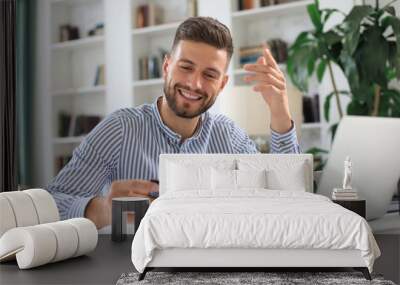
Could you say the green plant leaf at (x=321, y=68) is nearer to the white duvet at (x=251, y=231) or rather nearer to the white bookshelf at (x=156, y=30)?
the white bookshelf at (x=156, y=30)

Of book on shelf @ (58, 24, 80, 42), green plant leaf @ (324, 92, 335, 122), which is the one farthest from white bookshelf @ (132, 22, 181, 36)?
green plant leaf @ (324, 92, 335, 122)

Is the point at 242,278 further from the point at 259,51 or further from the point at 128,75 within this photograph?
the point at 128,75

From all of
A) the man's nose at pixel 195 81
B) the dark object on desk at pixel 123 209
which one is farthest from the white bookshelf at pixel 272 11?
the dark object on desk at pixel 123 209

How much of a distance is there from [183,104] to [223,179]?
3.15ft

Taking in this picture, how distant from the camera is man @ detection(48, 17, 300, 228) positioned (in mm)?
4270

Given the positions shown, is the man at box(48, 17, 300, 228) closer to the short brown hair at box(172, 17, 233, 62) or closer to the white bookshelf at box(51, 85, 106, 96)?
the short brown hair at box(172, 17, 233, 62)

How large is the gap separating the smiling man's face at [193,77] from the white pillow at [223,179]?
2.75ft

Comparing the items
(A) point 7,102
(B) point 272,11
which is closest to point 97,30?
(B) point 272,11

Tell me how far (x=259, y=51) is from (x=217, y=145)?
172 centimetres

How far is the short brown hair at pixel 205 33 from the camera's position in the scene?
178 inches

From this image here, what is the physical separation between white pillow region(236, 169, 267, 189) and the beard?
0.87 m

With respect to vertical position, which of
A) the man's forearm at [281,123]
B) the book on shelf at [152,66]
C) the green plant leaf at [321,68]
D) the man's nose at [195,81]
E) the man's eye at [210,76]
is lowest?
the man's forearm at [281,123]

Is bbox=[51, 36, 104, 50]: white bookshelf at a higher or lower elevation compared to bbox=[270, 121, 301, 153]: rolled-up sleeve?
higher

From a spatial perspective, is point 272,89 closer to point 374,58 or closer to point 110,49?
point 374,58
